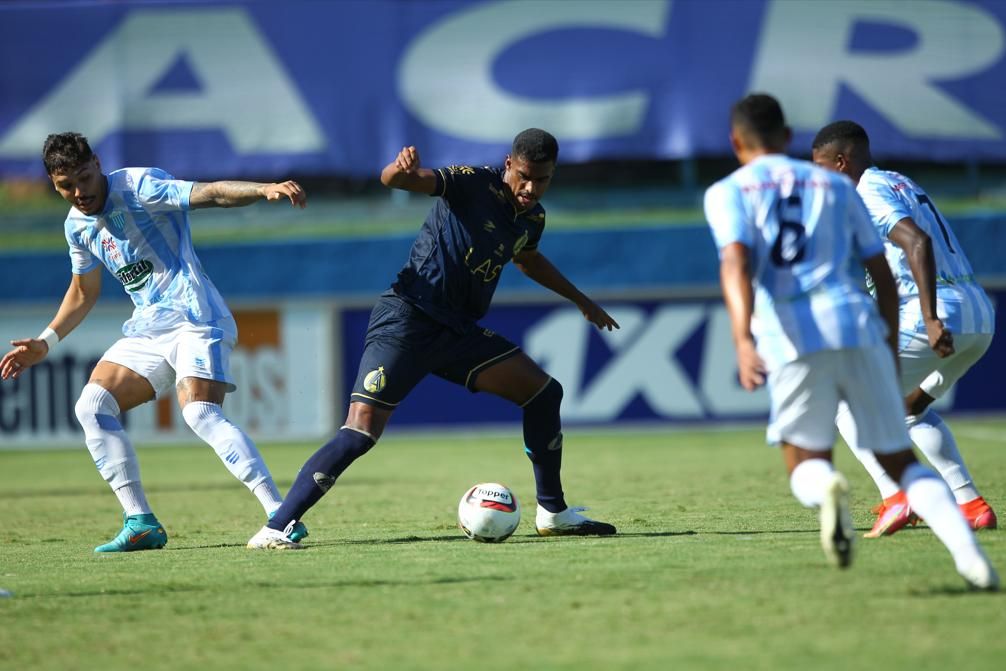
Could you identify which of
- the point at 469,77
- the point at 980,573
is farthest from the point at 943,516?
the point at 469,77

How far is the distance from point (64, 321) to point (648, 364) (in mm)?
10943

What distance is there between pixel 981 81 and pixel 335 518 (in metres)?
16.4

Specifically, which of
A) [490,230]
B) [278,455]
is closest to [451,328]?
[490,230]

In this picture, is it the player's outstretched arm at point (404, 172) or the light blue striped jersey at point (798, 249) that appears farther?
the player's outstretched arm at point (404, 172)

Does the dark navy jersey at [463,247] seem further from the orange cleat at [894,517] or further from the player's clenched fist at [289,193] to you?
the orange cleat at [894,517]

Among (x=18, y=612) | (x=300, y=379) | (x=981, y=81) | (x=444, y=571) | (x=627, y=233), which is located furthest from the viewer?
(x=981, y=81)

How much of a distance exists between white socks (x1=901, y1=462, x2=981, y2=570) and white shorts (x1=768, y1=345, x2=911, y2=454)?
0.18 metres

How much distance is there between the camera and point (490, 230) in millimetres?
7508

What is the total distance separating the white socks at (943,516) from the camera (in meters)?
5.10

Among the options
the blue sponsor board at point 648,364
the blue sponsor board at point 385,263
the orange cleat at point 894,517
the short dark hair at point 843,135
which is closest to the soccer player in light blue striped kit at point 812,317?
the orange cleat at point 894,517

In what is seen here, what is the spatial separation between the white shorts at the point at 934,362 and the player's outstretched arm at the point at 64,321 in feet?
15.6

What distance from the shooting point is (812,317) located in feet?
17.3

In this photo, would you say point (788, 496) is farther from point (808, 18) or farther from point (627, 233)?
point (808, 18)

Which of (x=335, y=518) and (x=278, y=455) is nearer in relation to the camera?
(x=335, y=518)
